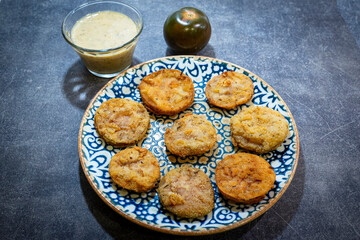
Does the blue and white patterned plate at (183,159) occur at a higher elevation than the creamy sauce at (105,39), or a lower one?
lower

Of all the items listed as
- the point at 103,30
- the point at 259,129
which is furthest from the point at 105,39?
the point at 259,129

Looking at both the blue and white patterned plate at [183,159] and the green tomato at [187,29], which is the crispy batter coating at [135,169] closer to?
the blue and white patterned plate at [183,159]

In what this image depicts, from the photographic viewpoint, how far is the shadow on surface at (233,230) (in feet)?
7.82

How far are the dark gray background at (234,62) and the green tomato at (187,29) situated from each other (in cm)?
34

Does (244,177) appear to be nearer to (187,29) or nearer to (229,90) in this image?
(229,90)

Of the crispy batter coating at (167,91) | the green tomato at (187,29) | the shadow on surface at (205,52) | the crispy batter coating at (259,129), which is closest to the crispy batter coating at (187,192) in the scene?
the crispy batter coating at (259,129)

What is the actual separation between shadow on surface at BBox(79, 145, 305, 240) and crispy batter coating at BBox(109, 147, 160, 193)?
33 cm

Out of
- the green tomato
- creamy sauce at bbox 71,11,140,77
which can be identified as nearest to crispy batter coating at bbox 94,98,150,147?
creamy sauce at bbox 71,11,140,77

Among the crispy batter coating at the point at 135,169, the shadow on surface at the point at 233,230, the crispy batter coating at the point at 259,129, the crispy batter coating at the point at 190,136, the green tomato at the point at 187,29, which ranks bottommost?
the shadow on surface at the point at 233,230

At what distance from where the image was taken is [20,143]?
2893mm

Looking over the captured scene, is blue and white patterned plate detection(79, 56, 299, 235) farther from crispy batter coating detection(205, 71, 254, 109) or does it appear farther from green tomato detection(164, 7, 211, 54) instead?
green tomato detection(164, 7, 211, 54)

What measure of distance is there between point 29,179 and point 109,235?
907 millimetres

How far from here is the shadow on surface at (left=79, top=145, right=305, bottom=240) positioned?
93.9 inches

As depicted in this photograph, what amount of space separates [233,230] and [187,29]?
2.02 meters
